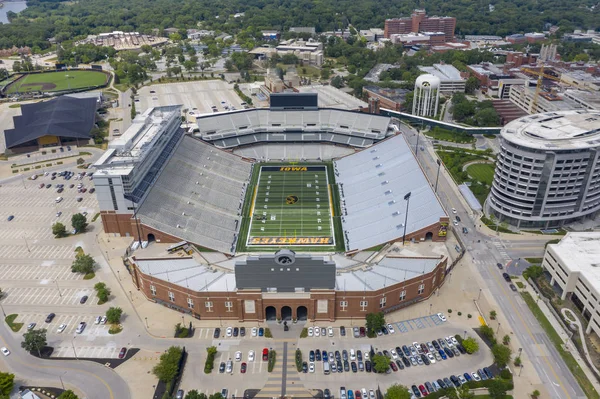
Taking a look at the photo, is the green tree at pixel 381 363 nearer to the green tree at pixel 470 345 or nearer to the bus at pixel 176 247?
the green tree at pixel 470 345

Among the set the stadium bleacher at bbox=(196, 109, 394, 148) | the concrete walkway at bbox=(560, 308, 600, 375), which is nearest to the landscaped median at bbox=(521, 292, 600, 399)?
the concrete walkway at bbox=(560, 308, 600, 375)

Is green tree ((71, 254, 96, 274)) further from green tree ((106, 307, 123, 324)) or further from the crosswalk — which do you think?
green tree ((106, 307, 123, 324))

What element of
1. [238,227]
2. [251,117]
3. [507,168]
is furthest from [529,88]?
[238,227]

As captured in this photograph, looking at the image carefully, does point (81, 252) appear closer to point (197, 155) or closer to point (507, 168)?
point (197, 155)

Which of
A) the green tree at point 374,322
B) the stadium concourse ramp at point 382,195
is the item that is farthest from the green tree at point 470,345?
the stadium concourse ramp at point 382,195

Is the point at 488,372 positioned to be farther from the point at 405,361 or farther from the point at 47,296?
the point at 47,296
